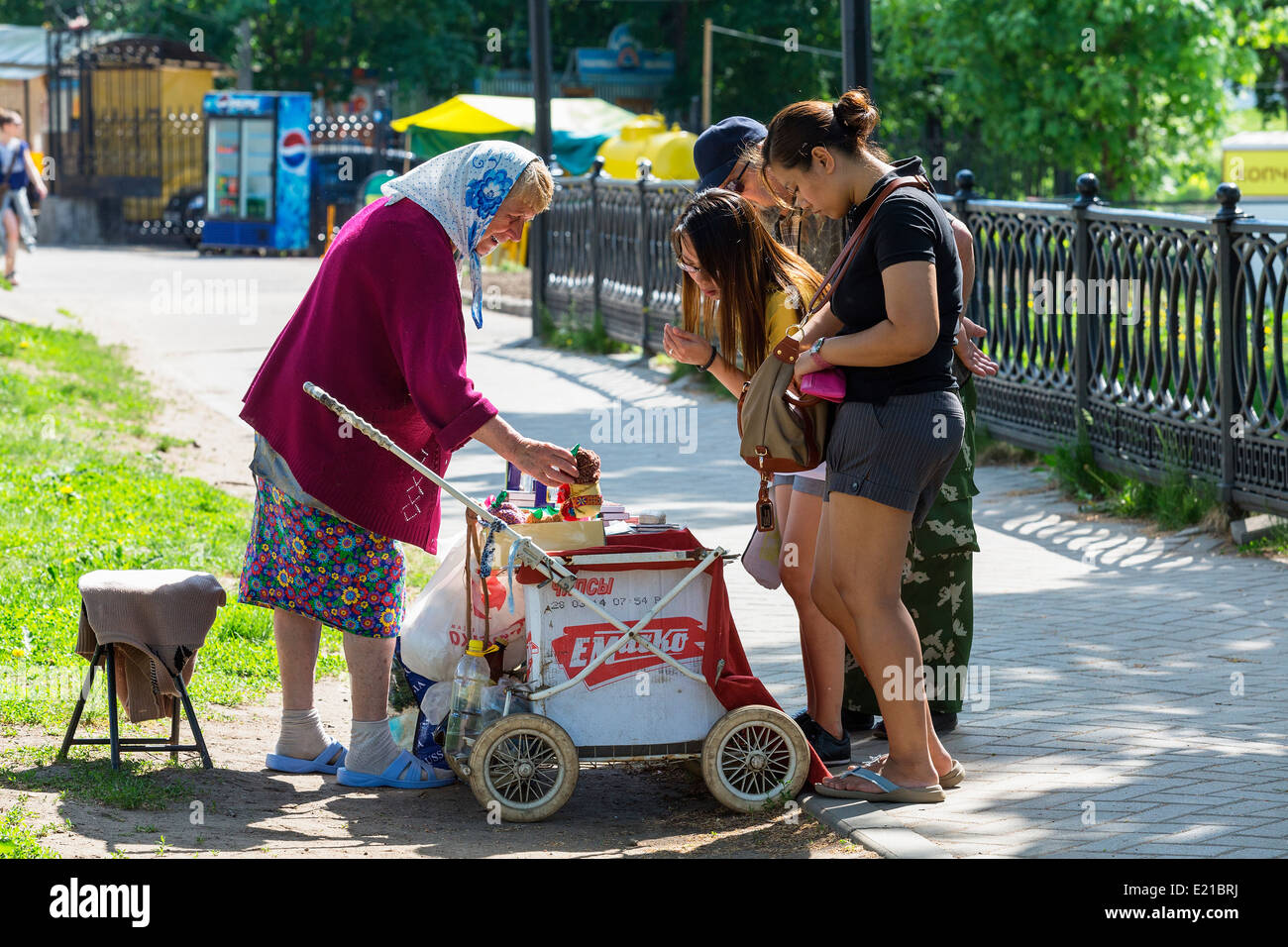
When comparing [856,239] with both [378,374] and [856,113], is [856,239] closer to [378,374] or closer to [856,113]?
[856,113]

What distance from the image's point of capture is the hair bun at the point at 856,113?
13.6 ft

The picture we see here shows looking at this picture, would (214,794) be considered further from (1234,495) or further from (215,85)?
(215,85)

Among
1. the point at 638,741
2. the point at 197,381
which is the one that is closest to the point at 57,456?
the point at 197,381

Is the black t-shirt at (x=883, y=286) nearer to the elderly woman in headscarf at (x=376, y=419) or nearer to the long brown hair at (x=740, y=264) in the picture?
the long brown hair at (x=740, y=264)

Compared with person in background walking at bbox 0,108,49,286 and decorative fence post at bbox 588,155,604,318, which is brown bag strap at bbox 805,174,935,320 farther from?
person in background walking at bbox 0,108,49,286

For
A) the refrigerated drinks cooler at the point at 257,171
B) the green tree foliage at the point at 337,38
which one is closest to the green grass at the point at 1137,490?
the refrigerated drinks cooler at the point at 257,171

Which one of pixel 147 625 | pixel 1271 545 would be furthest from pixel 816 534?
pixel 1271 545

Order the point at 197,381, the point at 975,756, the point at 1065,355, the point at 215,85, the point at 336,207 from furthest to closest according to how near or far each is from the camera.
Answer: the point at 215,85 → the point at 336,207 → the point at 197,381 → the point at 1065,355 → the point at 975,756

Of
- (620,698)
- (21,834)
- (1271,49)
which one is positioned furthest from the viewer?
(1271,49)

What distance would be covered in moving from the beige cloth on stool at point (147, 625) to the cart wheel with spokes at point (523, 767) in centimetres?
95

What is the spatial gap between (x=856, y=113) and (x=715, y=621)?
4.57ft

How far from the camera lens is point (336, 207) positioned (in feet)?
100

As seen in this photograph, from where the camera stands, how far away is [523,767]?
174 inches

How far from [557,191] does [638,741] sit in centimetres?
1316
